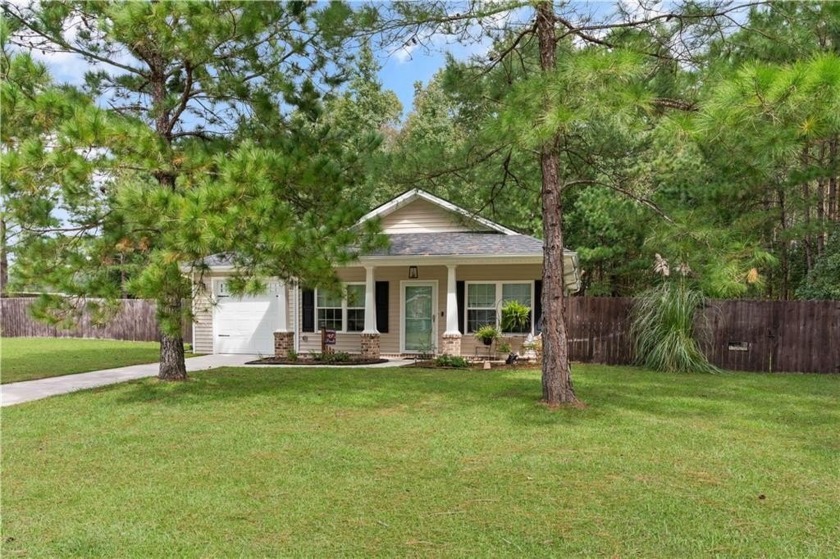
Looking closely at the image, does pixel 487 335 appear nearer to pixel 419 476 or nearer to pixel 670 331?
pixel 670 331

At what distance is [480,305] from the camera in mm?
13703

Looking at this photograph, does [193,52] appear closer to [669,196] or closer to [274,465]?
[274,465]

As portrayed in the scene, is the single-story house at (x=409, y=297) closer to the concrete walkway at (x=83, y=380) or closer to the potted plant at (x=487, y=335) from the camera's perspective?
the potted plant at (x=487, y=335)

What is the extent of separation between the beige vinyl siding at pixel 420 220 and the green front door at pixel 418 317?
1.68m

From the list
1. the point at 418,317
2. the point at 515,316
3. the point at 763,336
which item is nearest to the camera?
the point at 763,336

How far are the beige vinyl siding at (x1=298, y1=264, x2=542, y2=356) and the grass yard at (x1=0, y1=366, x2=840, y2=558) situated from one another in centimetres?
543

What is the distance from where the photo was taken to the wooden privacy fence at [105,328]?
19.9 meters

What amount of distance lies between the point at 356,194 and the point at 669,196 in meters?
9.99

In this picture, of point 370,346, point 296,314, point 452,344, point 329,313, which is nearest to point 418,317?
point 370,346

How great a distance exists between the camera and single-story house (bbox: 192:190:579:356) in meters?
13.0

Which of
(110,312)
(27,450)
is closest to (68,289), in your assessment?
(110,312)

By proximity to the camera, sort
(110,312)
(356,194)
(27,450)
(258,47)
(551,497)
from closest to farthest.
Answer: (551,497)
(27,450)
(110,312)
(258,47)
(356,194)

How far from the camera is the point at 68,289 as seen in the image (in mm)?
6824

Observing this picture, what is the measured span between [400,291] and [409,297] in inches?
10.5
